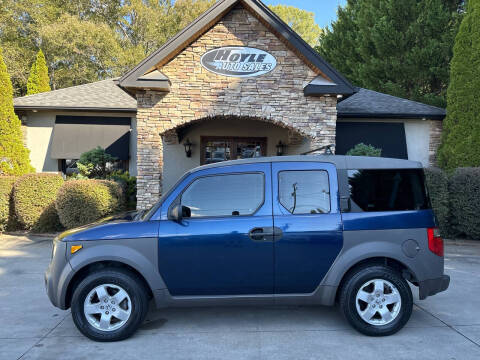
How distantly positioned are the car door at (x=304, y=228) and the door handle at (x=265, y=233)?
0.14ft

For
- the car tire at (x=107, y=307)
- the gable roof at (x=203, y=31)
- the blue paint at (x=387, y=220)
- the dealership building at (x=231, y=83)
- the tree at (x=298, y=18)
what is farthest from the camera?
the tree at (x=298, y=18)

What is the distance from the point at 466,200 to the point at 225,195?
678 cm

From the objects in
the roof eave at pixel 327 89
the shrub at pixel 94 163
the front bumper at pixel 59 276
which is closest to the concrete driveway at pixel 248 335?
the front bumper at pixel 59 276

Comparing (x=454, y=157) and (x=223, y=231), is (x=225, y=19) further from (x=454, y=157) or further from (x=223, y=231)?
(x=454, y=157)

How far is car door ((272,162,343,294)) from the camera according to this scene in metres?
3.39

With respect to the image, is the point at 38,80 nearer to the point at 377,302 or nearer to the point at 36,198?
the point at 36,198

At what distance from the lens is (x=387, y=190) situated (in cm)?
357

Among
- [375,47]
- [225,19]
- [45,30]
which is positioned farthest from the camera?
[45,30]

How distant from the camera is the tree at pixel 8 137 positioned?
9.14 meters

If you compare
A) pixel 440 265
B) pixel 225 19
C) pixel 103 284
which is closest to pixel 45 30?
pixel 225 19

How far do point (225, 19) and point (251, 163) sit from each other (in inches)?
235

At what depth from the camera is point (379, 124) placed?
433 inches

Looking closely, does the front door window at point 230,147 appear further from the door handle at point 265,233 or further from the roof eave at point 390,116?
the door handle at point 265,233

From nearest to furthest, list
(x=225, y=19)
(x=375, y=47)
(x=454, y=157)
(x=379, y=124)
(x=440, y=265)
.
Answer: (x=440, y=265) → (x=225, y=19) → (x=454, y=157) → (x=379, y=124) → (x=375, y=47)
